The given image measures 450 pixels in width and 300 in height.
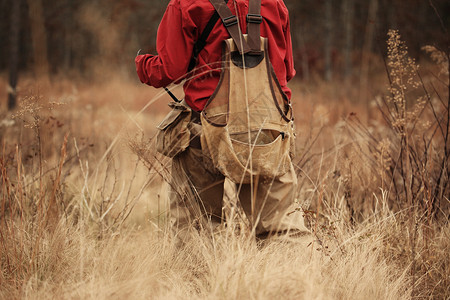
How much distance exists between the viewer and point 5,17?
1975 centimetres

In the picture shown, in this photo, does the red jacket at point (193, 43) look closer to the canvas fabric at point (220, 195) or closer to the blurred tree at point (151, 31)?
the canvas fabric at point (220, 195)

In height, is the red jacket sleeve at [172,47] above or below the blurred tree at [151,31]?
below

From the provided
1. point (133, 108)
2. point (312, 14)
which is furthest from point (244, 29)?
point (312, 14)

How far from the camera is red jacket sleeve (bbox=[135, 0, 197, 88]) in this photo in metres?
1.95

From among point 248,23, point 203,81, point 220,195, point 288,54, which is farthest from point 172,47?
point 220,195

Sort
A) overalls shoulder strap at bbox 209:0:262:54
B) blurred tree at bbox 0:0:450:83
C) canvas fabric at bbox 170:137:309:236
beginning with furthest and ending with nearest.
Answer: blurred tree at bbox 0:0:450:83 → canvas fabric at bbox 170:137:309:236 → overalls shoulder strap at bbox 209:0:262:54

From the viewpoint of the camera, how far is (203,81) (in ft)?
6.62

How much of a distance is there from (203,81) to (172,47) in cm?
21

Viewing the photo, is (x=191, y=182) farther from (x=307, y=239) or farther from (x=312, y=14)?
(x=312, y=14)

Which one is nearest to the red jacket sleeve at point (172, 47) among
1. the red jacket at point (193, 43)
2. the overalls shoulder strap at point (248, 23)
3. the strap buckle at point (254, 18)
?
the red jacket at point (193, 43)

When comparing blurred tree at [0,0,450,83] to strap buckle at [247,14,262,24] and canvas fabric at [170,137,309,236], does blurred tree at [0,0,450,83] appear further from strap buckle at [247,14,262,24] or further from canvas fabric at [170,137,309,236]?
strap buckle at [247,14,262,24]

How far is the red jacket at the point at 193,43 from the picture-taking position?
193cm

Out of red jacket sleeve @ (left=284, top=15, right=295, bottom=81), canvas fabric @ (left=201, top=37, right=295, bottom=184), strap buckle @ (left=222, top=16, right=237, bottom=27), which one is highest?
strap buckle @ (left=222, top=16, right=237, bottom=27)

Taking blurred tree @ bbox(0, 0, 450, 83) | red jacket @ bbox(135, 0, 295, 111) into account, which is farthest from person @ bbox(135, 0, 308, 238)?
blurred tree @ bbox(0, 0, 450, 83)
